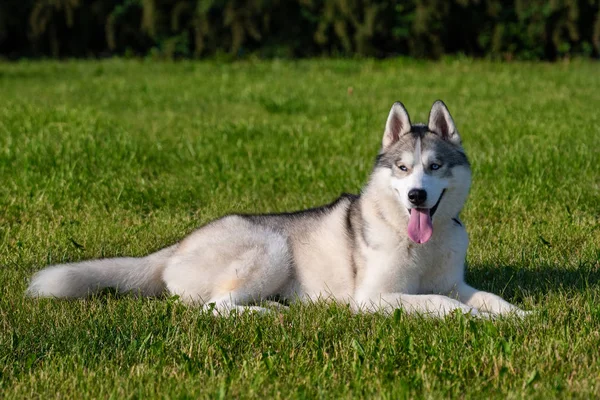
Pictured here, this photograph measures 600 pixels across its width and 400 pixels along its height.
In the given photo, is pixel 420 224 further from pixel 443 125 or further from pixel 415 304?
pixel 443 125

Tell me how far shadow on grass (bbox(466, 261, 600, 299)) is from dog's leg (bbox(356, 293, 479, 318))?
540mm

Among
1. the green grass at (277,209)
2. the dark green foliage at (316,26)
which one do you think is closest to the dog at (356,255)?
the green grass at (277,209)

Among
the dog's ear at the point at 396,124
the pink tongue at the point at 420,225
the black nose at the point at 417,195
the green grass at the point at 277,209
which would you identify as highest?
the dog's ear at the point at 396,124

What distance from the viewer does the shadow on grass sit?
4.95m

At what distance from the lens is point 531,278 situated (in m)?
5.20

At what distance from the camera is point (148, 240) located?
6.21 metres

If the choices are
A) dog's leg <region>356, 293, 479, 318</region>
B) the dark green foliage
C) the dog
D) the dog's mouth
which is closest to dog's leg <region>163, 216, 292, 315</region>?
the dog

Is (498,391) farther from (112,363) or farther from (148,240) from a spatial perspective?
(148,240)

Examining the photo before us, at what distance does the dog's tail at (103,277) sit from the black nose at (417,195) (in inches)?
54.9

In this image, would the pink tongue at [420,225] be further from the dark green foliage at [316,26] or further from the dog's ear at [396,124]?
the dark green foliage at [316,26]

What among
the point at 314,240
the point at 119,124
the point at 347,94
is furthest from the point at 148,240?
the point at 347,94

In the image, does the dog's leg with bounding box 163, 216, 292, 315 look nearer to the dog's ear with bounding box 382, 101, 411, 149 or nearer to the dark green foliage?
the dog's ear with bounding box 382, 101, 411, 149

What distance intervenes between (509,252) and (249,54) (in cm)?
1431

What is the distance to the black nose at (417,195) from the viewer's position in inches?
176
